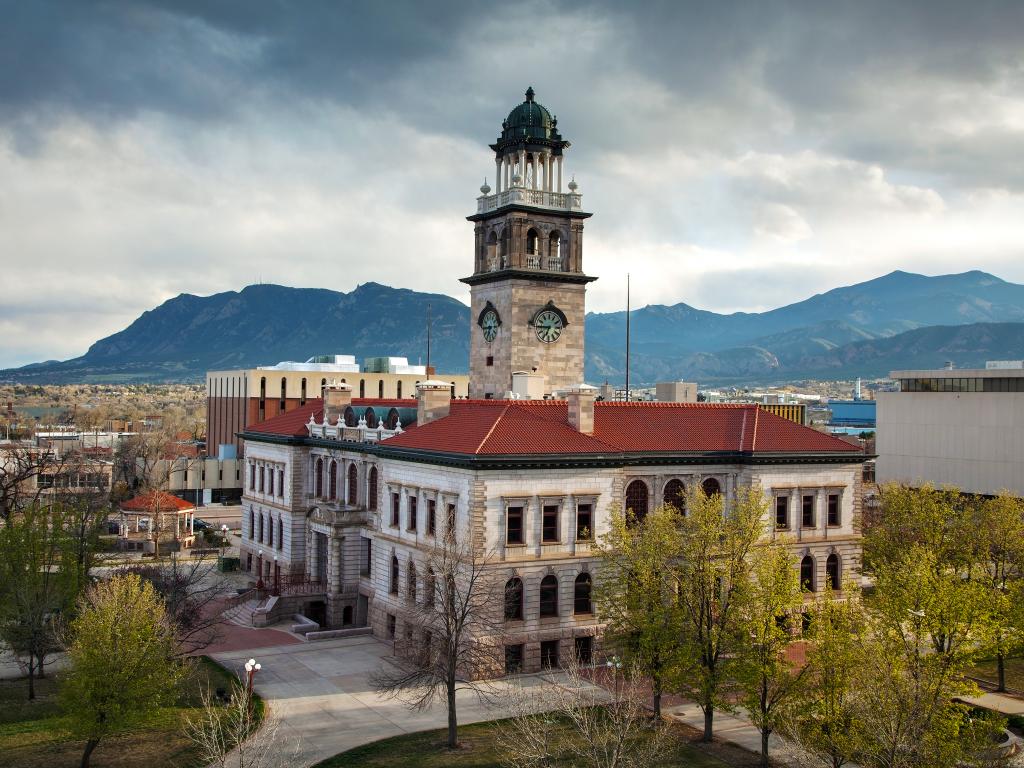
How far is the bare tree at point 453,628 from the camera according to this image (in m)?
43.3

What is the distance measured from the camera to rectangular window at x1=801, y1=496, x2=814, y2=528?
5671cm

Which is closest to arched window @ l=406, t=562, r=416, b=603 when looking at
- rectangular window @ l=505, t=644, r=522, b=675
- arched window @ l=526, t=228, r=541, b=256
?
rectangular window @ l=505, t=644, r=522, b=675

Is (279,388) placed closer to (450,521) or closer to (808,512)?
(450,521)

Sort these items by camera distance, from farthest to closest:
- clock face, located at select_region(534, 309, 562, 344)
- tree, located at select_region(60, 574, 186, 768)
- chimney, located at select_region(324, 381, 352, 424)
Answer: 1. chimney, located at select_region(324, 381, 352, 424)
2. clock face, located at select_region(534, 309, 562, 344)
3. tree, located at select_region(60, 574, 186, 768)

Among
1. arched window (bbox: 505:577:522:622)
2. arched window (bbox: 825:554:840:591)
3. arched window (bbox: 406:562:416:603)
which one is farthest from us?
arched window (bbox: 825:554:840:591)

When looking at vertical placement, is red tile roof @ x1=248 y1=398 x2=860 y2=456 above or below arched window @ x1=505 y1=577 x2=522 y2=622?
above

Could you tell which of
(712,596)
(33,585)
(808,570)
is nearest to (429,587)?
(712,596)

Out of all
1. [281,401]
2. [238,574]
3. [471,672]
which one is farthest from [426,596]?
[281,401]

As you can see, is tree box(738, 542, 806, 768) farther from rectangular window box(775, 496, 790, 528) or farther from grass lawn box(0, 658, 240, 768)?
grass lawn box(0, 658, 240, 768)

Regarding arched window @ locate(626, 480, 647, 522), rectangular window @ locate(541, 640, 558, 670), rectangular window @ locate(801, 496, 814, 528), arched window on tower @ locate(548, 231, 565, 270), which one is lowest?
rectangular window @ locate(541, 640, 558, 670)

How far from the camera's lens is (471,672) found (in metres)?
47.3

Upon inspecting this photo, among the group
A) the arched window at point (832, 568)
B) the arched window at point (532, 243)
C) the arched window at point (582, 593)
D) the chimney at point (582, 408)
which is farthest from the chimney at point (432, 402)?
the arched window at point (832, 568)

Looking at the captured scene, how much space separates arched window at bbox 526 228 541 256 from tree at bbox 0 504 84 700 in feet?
102

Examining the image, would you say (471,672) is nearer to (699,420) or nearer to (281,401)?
(699,420)
